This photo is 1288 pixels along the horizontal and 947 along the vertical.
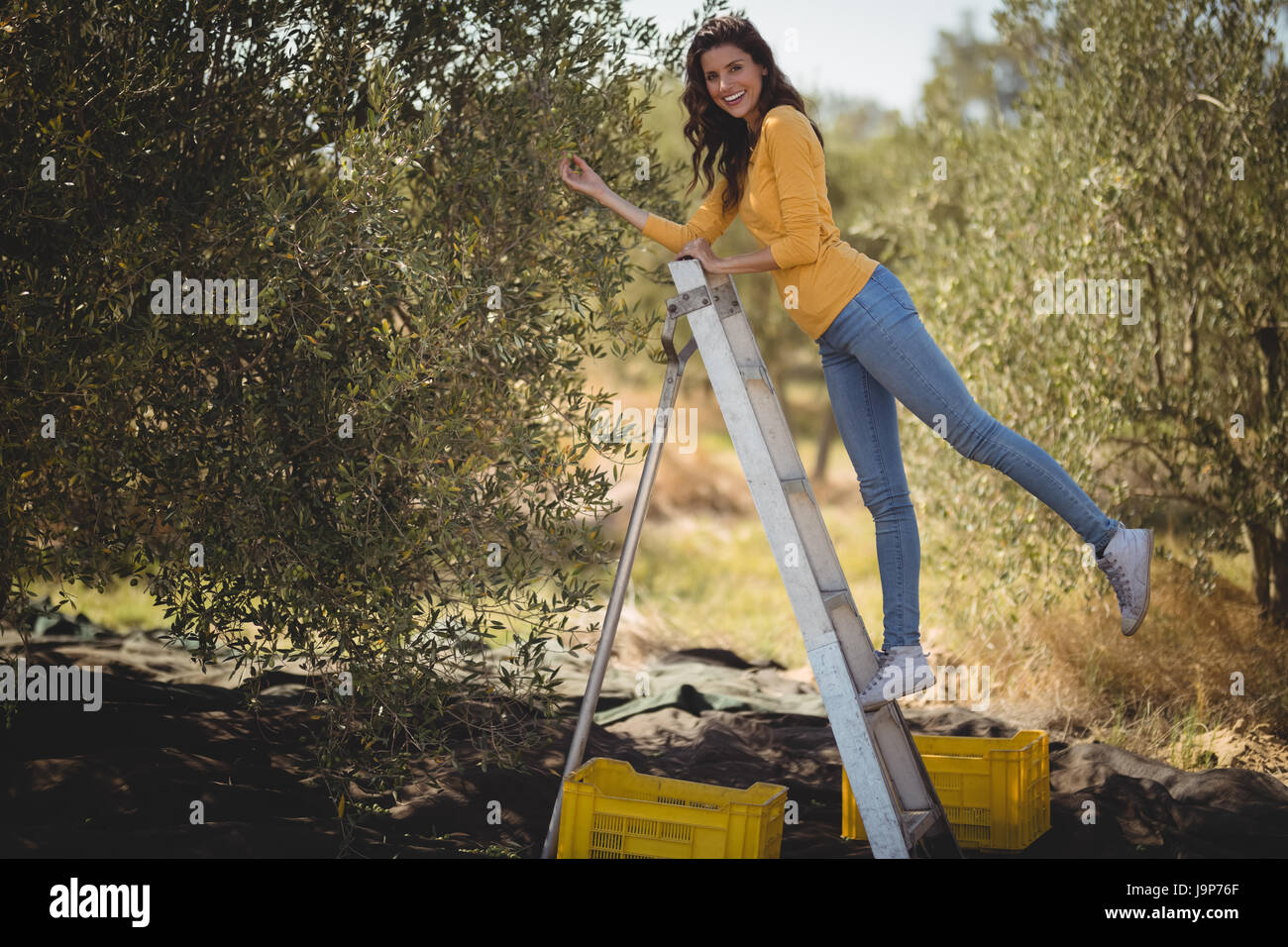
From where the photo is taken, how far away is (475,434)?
15.3ft

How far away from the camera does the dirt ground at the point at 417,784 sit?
451 cm

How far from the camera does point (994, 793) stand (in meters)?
4.70

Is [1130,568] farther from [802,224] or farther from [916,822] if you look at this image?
[802,224]

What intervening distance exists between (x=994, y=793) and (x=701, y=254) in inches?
101

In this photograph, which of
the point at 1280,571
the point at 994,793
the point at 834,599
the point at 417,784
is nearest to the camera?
the point at 834,599

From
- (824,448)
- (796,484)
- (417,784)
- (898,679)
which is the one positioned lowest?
(417,784)

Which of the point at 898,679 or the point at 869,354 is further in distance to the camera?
the point at 869,354

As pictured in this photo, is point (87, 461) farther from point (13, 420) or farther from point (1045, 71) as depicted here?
point (1045, 71)

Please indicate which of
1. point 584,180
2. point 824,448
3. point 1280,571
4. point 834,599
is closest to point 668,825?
point 834,599

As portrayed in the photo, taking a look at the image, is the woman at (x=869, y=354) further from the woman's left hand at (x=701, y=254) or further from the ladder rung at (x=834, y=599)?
the ladder rung at (x=834, y=599)

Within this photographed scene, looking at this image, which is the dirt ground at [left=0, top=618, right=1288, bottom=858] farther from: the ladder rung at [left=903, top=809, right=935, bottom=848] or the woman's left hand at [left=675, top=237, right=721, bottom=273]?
the woman's left hand at [left=675, top=237, right=721, bottom=273]

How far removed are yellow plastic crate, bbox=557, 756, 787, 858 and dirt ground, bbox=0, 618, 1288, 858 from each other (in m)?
0.57

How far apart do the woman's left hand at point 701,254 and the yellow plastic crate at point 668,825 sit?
1978 mm
